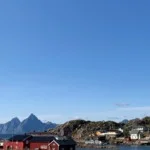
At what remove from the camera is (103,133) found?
7185 inches

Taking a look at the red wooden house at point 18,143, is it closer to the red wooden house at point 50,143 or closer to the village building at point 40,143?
the village building at point 40,143

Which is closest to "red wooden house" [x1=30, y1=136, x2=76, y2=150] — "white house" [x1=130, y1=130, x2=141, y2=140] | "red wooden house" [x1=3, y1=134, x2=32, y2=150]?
"red wooden house" [x1=3, y1=134, x2=32, y2=150]

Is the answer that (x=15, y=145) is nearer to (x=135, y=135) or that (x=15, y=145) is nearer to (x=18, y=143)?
(x=18, y=143)

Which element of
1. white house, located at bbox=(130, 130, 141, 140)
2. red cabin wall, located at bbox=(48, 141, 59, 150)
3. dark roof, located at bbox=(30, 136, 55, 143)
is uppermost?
white house, located at bbox=(130, 130, 141, 140)

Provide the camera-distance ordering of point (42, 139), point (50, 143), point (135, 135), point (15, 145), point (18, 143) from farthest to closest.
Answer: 1. point (135, 135)
2. point (15, 145)
3. point (18, 143)
4. point (42, 139)
5. point (50, 143)

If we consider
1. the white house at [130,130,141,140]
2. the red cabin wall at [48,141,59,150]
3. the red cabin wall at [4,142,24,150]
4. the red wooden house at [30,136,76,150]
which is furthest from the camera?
the white house at [130,130,141,140]

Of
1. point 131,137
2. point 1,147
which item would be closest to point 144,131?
point 131,137

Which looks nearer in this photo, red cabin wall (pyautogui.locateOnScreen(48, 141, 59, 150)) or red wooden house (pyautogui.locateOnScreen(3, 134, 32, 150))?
red cabin wall (pyautogui.locateOnScreen(48, 141, 59, 150))

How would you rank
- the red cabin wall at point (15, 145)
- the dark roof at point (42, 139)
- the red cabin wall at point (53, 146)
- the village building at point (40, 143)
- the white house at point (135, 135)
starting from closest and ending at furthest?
the red cabin wall at point (53, 146)
the village building at point (40, 143)
the dark roof at point (42, 139)
the red cabin wall at point (15, 145)
the white house at point (135, 135)

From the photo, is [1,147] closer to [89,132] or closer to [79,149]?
[79,149]

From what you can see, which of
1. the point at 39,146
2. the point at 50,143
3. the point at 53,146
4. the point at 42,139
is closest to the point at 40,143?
the point at 39,146

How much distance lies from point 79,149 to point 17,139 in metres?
43.6

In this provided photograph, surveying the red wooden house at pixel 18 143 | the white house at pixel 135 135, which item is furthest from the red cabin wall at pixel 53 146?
the white house at pixel 135 135

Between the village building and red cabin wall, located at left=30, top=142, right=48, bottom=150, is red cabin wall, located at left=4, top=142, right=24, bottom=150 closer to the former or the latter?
the village building
